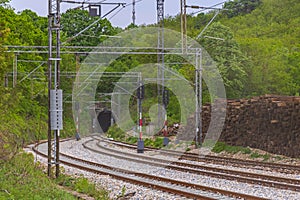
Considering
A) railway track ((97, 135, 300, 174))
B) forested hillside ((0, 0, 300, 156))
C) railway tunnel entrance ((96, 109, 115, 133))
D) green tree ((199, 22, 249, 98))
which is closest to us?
railway track ((97, 135, 300, 174))

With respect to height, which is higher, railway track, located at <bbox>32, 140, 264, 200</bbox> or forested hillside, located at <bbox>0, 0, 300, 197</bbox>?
forested hillside, located at <bbox>0, 0, 300, 197</bbox>

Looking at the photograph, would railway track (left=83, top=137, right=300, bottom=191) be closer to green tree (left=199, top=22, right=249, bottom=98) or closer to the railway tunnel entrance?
green tree (left=199, top=22, right=249, bottom=98)

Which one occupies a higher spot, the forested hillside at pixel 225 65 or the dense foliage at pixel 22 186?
the forested hillside at pixel 225 65

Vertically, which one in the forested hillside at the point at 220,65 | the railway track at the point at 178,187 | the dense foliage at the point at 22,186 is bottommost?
the railway track at the point at 178,187

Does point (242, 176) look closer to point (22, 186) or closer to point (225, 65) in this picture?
point (22, 186)

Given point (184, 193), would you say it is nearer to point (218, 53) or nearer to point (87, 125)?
point (218, 53)

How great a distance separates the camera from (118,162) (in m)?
26.5

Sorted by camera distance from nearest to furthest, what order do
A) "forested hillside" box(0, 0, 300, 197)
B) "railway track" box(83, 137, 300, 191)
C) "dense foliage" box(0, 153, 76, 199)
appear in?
"dense foliage" box(0, 153, 76, 199)
"railway track" box(83, 137, 300, 191)
"forested hillside" box(0, 0, 300, 197)

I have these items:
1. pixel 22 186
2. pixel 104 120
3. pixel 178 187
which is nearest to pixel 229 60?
pixel 178 187

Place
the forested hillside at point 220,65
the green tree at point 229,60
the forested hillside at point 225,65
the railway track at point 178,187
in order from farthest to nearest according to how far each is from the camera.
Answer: the green tree at point 229,60 → the forested hillside at point 225,65 → the forested hillside at point 220,65 → the railway track at point 178,187

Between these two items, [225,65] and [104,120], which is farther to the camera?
[104,120]

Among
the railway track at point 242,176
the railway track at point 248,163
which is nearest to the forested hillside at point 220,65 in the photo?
the railway track at point 248,163

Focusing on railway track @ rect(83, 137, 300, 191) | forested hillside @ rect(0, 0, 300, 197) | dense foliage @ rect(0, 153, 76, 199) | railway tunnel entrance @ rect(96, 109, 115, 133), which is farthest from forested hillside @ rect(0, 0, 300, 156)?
dense foliage @ rect(0, 153, 76, 199)

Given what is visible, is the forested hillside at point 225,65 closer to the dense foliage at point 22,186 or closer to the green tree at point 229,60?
the green tree at point 229,60
